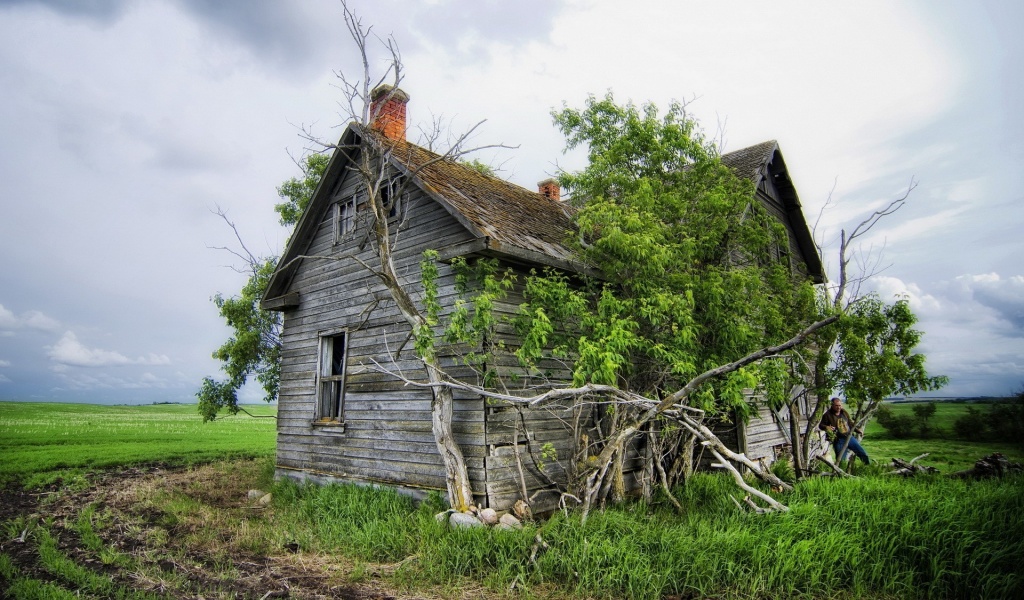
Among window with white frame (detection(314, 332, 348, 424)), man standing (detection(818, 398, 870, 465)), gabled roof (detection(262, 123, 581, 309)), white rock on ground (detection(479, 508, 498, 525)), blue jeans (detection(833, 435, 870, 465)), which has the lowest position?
white rock on ground (detection(479, 508, 498, 525))

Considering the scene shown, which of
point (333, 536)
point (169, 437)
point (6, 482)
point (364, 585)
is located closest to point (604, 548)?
point (364, 585)

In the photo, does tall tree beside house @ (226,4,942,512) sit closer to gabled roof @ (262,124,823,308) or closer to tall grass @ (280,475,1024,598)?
gabled roof @ (262,124,823,308)

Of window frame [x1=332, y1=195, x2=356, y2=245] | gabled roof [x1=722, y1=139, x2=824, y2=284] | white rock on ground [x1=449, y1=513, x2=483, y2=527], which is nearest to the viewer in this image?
white rock on ground [x1=449, y1=513, x2=483, y2=527]

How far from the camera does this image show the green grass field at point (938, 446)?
41.0 feet

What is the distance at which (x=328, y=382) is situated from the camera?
11016mm

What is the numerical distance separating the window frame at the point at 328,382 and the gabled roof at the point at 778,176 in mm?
10783

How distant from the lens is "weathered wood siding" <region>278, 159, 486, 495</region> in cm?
873

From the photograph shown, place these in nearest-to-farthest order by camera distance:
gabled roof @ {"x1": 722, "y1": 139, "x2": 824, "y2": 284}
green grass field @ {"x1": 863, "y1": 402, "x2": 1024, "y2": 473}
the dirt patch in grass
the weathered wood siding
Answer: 1. the dirt patch in grass
2. the weathered wood siding
3. green grass field @ {"x1": 863, "y1": 402, "x2": 1024, "y2": 473}
4. gabled roof @ {"x1": 722, "y1": 139, "x2": 824, "y2": 284}

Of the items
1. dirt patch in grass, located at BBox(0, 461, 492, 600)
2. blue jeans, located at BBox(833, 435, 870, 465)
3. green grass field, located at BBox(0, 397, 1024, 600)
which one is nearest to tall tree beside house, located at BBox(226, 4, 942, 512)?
green grass field, located at BBox(0, 397, 1024, 600)

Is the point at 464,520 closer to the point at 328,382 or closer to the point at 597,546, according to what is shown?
the point at 597,546

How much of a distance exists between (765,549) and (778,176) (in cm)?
1349

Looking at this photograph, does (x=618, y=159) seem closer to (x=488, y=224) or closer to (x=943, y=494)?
(x=488, y=224)

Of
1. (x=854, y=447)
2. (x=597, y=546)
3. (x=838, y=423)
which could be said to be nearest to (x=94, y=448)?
(x=597, y=546)

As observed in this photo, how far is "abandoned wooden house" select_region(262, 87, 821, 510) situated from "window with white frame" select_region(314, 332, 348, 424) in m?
0.02
